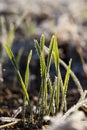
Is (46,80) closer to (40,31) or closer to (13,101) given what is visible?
(13,101)

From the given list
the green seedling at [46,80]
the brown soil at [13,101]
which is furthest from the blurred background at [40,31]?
the green seedling at [46,80]

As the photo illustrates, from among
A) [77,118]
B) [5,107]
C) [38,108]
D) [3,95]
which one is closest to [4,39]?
[3,95]

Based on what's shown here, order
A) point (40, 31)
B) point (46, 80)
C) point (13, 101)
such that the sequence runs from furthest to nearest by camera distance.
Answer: point (40, 31), point (13, 101), point (46, 80)

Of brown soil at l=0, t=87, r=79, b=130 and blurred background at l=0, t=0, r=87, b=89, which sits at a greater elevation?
blurred background at l=0, t=0, r=87, b=89

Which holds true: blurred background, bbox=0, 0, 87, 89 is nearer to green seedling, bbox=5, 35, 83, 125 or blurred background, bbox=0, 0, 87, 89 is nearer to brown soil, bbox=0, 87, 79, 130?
brown soil, bbox=0, 87, 79, 130

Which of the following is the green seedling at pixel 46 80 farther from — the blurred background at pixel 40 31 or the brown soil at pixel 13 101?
the blurred background at pixel 40 31

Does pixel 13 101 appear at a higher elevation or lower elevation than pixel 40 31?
lower

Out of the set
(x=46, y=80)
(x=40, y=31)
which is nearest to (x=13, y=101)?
(x=46, y=80)

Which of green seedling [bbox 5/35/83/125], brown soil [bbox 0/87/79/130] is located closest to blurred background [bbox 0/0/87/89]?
brown soil [bbox 0/87/79/130]
